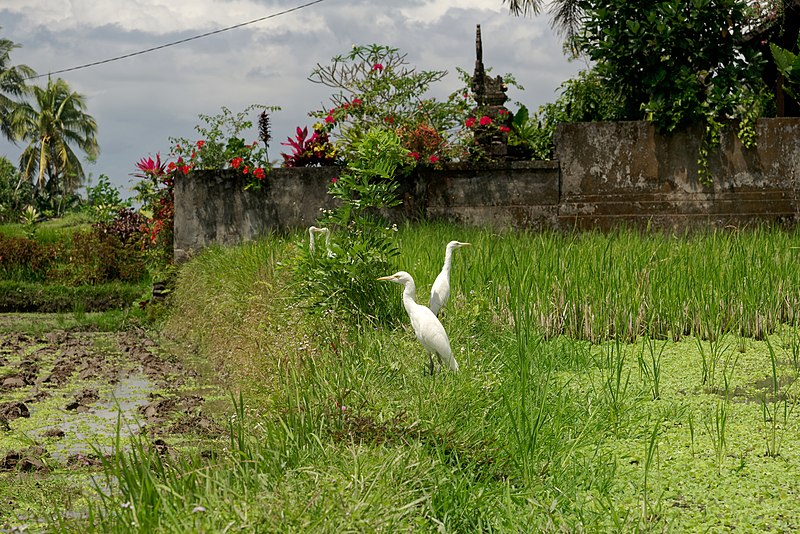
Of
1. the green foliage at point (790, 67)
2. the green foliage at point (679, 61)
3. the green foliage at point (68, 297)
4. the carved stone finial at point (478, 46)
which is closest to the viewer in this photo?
the green foliage at point (679, 61)

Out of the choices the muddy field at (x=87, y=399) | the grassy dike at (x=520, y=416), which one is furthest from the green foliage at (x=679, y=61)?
the muddy field at (x=87, y=399)

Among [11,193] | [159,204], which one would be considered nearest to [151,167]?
[159,204]

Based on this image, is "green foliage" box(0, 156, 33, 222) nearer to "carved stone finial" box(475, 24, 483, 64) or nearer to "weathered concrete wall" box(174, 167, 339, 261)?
"weathered concrete wall" box(174, 167, 339, 261)

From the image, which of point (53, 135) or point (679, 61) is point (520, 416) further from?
point (53, 135)

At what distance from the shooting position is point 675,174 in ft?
32.3

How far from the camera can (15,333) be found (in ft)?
31.6

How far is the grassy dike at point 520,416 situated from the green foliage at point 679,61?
3361mm

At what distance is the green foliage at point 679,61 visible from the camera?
31.6 feet

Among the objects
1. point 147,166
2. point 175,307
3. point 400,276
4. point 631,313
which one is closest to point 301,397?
point 400,276

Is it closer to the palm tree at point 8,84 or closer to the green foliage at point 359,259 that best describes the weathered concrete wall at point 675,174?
the green foliage at point 359,259

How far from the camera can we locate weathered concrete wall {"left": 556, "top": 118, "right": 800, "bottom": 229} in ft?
A: 32.2

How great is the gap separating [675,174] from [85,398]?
6.80 metres

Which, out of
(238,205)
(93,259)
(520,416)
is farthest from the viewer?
(93,259)

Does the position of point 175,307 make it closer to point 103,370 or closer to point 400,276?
point 103,370
